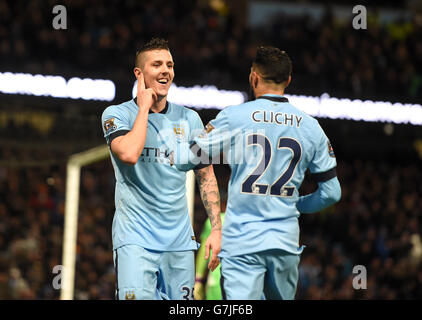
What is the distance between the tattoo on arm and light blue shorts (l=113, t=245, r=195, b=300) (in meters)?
0.29

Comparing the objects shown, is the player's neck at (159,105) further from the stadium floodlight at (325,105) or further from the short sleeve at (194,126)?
the stadium floodlight at (325,105)

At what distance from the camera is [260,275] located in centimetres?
436

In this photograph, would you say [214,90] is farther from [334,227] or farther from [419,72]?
[419,72]

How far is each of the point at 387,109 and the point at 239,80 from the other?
12.0 feet

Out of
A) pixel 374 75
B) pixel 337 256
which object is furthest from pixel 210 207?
pixel 374 75

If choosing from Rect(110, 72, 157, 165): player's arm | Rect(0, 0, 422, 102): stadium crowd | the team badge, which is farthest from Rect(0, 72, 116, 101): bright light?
the team badge

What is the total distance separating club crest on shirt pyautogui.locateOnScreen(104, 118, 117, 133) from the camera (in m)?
4.88

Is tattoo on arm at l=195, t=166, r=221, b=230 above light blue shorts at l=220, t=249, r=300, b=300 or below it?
above

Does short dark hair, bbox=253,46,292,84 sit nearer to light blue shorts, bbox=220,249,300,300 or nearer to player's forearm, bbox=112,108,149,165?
player's forearm, bbox=112,108,149,165

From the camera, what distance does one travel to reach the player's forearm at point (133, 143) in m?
4.64

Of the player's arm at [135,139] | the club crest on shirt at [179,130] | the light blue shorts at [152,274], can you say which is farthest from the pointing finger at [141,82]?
the light blue shorts at [152,274]
